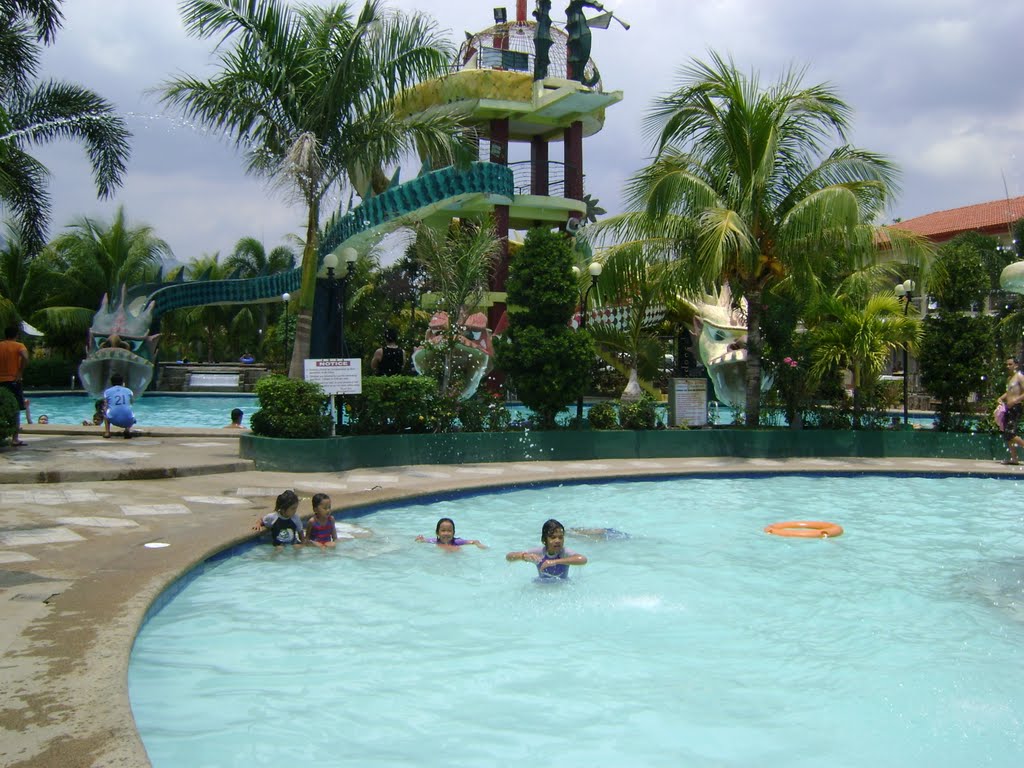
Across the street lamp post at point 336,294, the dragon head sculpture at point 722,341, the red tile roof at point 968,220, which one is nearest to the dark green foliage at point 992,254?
the red tile roof at point 968,220

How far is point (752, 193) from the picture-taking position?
15664 millimetres

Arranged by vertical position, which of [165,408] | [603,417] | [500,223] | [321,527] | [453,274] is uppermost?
[500,223]

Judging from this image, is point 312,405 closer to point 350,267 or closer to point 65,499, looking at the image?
point 350,267

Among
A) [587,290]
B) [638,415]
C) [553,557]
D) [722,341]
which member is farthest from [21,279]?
[553,557]

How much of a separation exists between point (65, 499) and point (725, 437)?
34.7 feet

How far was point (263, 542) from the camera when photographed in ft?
27.3

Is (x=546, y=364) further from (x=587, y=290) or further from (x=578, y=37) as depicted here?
(x=578, y=37)

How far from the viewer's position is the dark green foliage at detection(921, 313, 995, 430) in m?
16.3

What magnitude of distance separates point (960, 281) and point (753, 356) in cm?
382

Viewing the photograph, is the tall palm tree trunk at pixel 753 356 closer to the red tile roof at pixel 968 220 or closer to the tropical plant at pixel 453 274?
the tropical plant at pixel 453 274

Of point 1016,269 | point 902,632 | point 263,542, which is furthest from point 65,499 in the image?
point 1016,269

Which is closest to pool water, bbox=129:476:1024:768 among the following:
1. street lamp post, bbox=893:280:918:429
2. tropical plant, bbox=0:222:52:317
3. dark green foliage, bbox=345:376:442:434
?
dark green foliage, bbox=345:376:442:434

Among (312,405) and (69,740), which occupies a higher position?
(312,405)

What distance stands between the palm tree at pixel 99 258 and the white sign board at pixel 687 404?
24.3 metres
